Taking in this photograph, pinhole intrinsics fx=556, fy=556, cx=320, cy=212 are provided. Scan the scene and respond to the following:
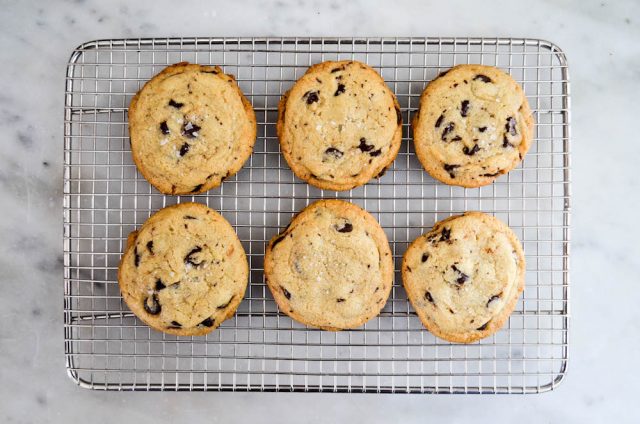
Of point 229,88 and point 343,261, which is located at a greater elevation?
point 229,88

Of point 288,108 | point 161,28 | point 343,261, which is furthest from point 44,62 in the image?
point 343,261

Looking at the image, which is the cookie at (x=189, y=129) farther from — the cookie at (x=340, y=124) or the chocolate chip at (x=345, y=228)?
the chocolate chip at (x=345, y=228)

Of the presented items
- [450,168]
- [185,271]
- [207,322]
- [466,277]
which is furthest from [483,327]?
[185,271]

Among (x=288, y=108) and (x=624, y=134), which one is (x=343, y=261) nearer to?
(x=288, y=108)

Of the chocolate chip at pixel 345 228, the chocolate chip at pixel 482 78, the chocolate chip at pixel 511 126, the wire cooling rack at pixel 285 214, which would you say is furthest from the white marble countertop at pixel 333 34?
the chocolate chip at pixel 345 228

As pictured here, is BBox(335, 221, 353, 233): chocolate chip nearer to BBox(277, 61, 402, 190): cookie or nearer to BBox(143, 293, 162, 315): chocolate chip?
BBox(277, 61, 402, 190): cookie

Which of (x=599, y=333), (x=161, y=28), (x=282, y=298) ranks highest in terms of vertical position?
(x=161, y=28)

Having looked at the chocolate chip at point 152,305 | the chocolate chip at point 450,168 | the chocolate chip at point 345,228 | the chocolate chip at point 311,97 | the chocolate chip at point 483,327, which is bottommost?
the chocolate chip at point 483,327

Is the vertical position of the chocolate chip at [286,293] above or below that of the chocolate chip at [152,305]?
above
